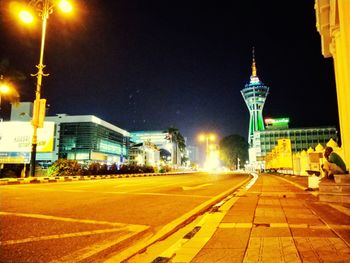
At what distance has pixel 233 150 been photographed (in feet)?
421

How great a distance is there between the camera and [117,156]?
364 feet

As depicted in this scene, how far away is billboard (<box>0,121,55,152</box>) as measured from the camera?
35.0m

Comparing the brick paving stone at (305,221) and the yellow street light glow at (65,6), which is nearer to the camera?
the brick paving stone at (305,221)

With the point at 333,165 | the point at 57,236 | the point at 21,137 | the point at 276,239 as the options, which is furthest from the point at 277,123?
the point at 57,236

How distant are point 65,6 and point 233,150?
116 metres

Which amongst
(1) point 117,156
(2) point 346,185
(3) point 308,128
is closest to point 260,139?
(3) point 308,128

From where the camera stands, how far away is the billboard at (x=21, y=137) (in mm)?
35031

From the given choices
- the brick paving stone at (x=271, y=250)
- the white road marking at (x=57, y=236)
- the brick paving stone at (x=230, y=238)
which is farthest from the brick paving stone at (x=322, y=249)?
the white road marking at (x=57, y=236)

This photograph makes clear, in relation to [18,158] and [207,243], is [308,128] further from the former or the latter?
[207,243]

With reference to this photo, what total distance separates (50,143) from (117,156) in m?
76.7

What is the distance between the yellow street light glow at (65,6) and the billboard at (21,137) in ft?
64.8

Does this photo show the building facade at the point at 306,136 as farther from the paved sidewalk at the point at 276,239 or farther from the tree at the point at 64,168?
the paved sidewalk at the point at 276,239

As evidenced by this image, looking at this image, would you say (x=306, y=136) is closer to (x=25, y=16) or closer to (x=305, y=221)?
(x=25, y=16)

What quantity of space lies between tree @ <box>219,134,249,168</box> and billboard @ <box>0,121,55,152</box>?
101 m
